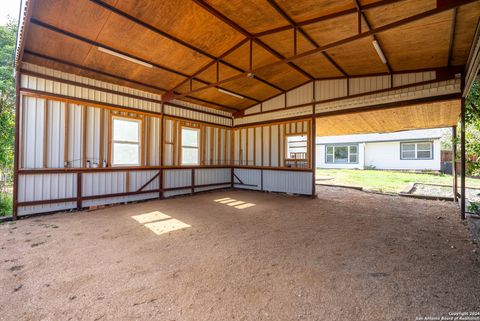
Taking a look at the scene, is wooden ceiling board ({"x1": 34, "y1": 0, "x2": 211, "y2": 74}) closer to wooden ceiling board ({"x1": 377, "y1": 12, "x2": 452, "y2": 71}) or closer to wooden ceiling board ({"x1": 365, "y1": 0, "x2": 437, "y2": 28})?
wooden ceiling board ({"x1": 365, "y1": 0, "x2": 437, "y2": 28})

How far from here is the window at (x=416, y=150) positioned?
15646mm

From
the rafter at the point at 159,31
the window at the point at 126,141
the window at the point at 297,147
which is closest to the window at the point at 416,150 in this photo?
the window at the point at 297,147

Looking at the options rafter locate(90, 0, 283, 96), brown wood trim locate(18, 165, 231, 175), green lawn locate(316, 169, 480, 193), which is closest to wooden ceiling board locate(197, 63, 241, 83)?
rafter locate(90, 0, 283, 96)

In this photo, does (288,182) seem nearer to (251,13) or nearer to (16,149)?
(251,13)

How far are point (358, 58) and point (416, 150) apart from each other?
47.4 ft

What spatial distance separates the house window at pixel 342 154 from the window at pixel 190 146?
48.9 feet

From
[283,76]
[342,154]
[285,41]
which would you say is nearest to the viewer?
[285,41]

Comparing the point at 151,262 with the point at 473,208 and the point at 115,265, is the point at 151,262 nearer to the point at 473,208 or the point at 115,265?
the point at 115,265

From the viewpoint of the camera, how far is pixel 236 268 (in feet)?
9.16

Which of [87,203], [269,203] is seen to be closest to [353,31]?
[269,203]

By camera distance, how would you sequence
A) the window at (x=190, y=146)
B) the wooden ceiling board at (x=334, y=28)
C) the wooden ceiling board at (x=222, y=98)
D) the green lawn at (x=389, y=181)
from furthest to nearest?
1. the green lawn at (x=389, y=181)
2. the window at (x=190, y=146)
3. the wooden ceiling board at (x=222, y=98)
4. the wooden ceiling board at (x=334, y=28)

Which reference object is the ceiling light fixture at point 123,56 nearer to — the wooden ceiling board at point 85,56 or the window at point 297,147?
the wooden ceiling board at point 85,56

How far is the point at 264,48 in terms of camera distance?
5.83 meters

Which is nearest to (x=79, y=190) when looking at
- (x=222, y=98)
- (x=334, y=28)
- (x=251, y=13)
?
(x=222, y=98)
